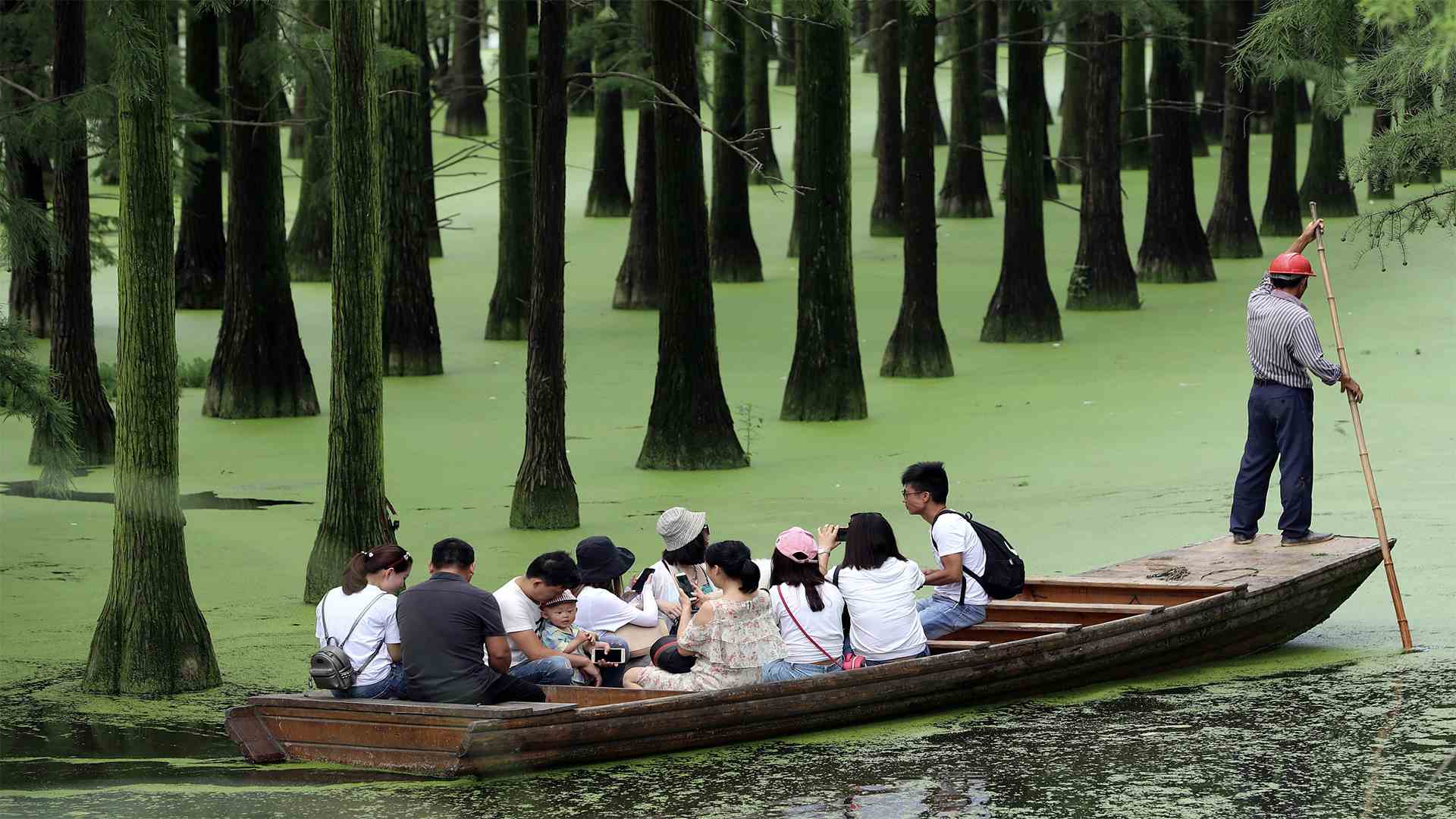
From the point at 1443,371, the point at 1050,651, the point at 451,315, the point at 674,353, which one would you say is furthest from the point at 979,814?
the point at 451,315

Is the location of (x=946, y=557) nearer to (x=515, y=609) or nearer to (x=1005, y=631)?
(x=1005, y=631)

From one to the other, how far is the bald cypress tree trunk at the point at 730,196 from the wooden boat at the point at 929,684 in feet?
59.5

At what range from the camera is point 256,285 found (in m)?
19.8

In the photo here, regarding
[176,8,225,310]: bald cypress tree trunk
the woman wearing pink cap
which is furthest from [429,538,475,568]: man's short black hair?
[176,8,225,310]: bald cypress tree trunk

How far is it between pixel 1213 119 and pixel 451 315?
83.6 ft

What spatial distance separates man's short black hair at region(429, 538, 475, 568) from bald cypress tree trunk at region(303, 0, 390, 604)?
3.69 meters

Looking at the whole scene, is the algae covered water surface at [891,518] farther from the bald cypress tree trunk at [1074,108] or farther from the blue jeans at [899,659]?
the bald cypress tree trunk at [1074,108]

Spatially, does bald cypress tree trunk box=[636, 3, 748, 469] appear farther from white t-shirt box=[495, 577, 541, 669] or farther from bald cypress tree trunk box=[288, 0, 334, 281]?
white t-shirt box=[495, 577, 541, 669]

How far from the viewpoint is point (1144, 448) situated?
56.1 feet

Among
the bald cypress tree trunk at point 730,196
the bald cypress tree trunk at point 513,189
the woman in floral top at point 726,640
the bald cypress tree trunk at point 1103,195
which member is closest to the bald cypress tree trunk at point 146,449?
the woman in floral top at point 726,640

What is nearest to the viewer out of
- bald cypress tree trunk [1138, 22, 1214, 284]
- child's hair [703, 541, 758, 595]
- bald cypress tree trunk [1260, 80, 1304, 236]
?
child's hair [703, 541, 758, 595]

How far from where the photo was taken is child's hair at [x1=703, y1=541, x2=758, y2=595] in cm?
870

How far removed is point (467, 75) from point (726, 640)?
29.9 m

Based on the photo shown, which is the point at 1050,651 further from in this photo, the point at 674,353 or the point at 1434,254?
the point at 1434,254
